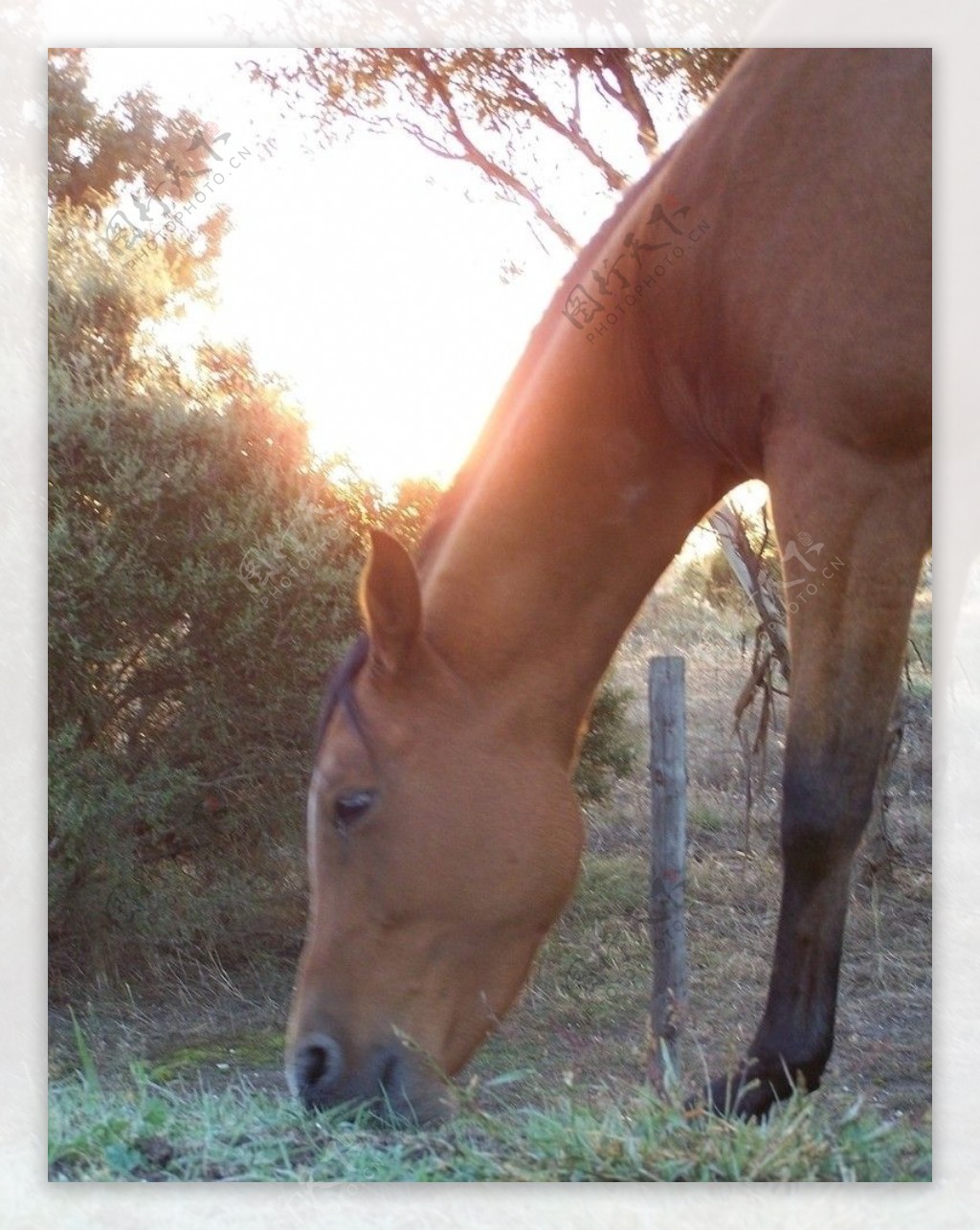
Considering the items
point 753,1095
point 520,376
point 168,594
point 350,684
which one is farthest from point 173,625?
point 753,1095

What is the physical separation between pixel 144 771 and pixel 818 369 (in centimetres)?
164

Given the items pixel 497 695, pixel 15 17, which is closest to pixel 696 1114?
pixel 497 695

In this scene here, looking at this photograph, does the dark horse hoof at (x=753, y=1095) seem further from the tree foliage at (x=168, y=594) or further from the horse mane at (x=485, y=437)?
the horse mane at (x=485, y=437)

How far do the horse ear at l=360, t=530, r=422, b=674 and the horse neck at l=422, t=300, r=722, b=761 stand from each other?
0.32 feet

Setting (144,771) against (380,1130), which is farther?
(144,771)

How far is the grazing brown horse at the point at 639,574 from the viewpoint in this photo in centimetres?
224

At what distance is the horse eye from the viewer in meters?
2.34

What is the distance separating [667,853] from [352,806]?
0.72 meters

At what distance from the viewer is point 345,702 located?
2.34 metres

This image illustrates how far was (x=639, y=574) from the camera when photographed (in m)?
2.44

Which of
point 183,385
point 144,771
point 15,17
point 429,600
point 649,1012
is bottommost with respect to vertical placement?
point 649,1012

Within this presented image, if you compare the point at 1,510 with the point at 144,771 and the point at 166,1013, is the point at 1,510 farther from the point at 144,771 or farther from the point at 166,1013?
the point at 166,1013

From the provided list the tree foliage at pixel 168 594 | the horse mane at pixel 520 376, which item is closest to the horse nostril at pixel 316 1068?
the tree foliage at pixel 168 594

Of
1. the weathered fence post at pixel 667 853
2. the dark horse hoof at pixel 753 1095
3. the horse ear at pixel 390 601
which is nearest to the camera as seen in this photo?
the horse ear at pixel 390 601
